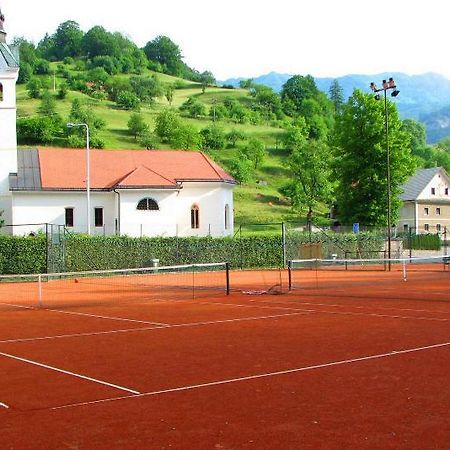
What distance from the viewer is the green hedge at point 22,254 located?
1414 inches

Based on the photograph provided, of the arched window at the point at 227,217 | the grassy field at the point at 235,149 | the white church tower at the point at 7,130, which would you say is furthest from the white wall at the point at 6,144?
the grassy field at the point at 235,149

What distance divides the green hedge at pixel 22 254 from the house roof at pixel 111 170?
39.7 ft

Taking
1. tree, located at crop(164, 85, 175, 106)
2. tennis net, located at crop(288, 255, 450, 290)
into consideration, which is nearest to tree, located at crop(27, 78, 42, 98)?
tree, located at crop(164, 85, 175, 106)

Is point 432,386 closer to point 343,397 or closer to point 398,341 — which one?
point 343,397

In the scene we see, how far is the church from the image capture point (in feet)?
157

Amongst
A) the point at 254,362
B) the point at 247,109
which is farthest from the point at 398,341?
the point at 247,109

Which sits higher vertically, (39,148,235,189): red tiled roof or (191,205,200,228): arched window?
(39,148,235,189): red tiled roof

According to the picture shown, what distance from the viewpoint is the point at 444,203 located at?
8150 cm

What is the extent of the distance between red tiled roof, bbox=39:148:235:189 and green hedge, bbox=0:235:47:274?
493 inches

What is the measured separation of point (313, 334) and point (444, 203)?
72871 mm

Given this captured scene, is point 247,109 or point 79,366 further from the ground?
point 247,109

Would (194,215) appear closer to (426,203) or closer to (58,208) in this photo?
(58,208)

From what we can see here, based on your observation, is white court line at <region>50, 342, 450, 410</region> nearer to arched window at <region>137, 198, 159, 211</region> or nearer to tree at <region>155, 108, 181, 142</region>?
arched window at <region>137, 198, 159, 211</region>

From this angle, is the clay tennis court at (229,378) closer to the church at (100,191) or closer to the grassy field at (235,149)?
the church at (100,191)
